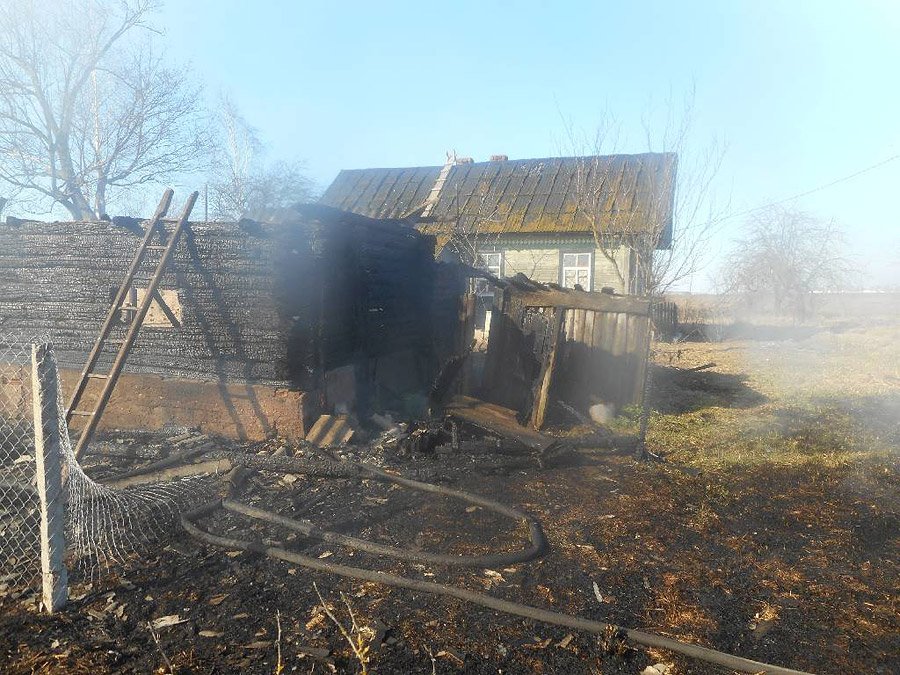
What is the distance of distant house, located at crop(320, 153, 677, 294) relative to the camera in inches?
675

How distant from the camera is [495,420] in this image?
7.73 m

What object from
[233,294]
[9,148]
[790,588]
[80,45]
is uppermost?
[80,45]

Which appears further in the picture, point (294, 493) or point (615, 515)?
point (294, 493)

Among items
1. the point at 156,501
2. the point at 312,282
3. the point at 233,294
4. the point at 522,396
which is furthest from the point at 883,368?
the point at 156,501

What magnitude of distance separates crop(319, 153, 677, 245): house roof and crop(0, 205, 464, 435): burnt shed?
30.6 ft

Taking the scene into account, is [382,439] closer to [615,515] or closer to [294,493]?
[294,493]

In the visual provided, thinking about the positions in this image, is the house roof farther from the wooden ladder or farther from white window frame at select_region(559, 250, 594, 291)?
the wooden ladder

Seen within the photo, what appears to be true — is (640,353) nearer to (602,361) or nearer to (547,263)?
(602,361)

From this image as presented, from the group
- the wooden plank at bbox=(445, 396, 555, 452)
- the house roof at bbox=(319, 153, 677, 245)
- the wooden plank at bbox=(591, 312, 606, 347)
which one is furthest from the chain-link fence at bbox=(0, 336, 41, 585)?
the house roof at bbox=(319, 153, 677, 245)

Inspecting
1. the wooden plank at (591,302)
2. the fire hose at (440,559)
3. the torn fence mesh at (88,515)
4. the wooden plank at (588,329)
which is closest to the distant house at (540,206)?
the wooden plank at (588,329)

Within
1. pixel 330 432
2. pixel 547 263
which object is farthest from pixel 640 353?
pixel 547 263

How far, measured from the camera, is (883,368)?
546 inches

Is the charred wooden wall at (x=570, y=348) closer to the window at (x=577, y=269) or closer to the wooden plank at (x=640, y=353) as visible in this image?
the wooden plank at (x=640, y=353)

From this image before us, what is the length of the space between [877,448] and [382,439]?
6.41 metres
